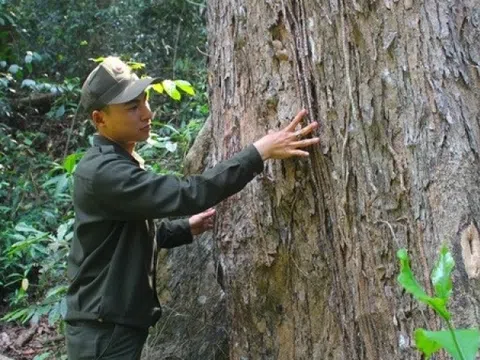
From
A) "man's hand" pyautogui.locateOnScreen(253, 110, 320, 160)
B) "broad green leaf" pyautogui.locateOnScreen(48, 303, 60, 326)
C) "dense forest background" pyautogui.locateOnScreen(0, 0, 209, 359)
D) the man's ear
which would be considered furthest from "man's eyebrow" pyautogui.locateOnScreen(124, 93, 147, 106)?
"dense forest background" pyautogui.locateOnScreen(0, 0, 209, 359)

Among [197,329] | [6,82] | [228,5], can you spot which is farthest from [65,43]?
[228,5]

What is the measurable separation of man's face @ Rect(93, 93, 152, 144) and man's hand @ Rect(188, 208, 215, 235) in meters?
0.53

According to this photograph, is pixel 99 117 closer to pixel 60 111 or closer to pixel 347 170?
pixel 347 170

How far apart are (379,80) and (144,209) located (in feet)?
3.36

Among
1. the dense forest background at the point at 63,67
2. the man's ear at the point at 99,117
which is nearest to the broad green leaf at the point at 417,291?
the man's ear at the point at 99,117

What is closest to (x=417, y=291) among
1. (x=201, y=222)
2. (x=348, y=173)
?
(x=348, y=173)

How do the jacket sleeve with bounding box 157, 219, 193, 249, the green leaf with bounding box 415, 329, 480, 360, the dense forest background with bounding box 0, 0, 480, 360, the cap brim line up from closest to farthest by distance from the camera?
1. the green leaf with bounding box 415, 329, 480, 360
2. the dense forest background with bounding box 0, 0, 480, 360
3. the cap brim
4. the jacket sleeve with bounding box 157, 219, 193, 249

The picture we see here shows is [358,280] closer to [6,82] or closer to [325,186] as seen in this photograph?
[325,186]

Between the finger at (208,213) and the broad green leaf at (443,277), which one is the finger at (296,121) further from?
the broad green leaf at (443,277)

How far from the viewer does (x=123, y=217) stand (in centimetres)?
289

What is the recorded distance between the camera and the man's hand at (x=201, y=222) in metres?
3.40

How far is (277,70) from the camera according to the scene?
2879 mm

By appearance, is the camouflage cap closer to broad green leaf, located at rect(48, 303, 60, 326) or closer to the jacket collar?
the jacket collar

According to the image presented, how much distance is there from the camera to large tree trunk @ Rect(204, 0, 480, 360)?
7.75 feet
